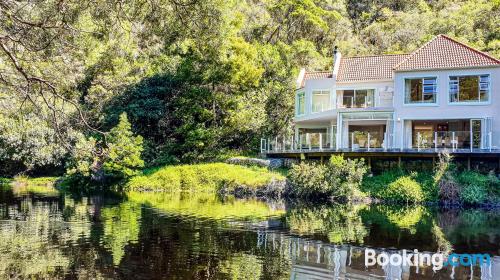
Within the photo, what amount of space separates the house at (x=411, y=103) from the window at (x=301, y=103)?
2.34 ft

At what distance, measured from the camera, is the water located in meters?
11.8

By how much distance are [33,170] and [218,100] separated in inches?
748

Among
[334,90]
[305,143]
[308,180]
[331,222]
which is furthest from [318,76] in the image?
[331,222]

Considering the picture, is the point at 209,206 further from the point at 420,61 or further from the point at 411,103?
the point at 420,61

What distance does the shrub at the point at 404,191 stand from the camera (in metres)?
27.1

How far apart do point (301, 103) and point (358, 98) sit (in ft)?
17.1

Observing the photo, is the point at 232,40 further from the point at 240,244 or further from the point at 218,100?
the point at 240,244

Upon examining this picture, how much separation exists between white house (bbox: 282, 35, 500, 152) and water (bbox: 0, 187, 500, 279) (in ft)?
18.5

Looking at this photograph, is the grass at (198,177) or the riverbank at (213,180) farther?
the grass at (198,177)

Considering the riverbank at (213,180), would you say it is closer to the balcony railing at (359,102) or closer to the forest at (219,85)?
the forest at (219,85)

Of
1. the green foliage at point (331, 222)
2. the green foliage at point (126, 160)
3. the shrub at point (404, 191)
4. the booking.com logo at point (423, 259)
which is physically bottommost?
the booking.com logo at point (423, 259)

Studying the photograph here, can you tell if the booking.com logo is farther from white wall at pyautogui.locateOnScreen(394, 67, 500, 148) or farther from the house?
white wall at pyautogui.locateOnScreen(394, 67, 500, 148)

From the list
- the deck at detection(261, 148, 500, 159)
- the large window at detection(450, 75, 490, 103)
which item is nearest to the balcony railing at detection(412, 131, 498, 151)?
the deck at detection(261, 148, 500, 159)

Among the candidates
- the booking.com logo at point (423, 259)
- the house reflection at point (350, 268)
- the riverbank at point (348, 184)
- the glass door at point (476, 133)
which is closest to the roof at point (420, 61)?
the glass door at point (476, 133)
